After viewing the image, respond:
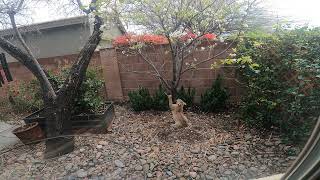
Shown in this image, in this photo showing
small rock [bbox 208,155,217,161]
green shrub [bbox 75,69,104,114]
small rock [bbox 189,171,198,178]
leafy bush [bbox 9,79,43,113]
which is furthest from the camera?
leafy bush [bbox 9,79,43,113]

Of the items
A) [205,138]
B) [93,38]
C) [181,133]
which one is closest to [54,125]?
[93,38]

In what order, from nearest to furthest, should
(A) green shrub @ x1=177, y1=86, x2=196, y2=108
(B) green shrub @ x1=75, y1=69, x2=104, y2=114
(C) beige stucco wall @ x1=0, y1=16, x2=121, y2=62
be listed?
(B) green shrub @ x1=75, y1=69, x2=104, y2=114
(A) green shrub @ x1=177, y1=86, x2=196, y2=108
(C) beige stucco wall @ x1=0, y1=16, x2=121, y2=62

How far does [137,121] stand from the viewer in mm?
4023

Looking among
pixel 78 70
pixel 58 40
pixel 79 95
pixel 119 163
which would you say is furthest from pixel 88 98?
pixel 58 40

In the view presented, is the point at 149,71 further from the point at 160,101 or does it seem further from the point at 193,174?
the point at 193,174

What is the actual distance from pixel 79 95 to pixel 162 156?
5.84 feet

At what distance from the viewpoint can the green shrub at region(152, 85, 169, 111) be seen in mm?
4316

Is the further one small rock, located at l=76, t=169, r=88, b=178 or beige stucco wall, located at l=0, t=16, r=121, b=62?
beige stucco wall, located at l=0, t=16, r=121, b=62

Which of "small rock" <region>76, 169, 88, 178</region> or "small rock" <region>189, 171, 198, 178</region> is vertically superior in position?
"small rock" <region>76, 169, 88, 178</region>

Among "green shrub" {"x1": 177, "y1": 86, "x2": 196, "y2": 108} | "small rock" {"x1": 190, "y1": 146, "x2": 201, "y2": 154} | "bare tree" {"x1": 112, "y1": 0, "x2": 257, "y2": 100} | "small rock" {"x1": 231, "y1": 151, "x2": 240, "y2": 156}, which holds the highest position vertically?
"bare tree" {"x1": 112, "y1": 0, "x2": 257, "y2": 100}

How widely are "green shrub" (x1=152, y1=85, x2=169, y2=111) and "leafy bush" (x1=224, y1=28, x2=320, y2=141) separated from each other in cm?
126

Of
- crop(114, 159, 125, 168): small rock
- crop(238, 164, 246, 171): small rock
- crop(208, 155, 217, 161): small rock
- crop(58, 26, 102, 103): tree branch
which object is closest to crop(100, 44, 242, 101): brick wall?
crop(58, 26, 102, 103): tree branch

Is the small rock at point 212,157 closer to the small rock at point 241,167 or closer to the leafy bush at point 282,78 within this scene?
the small rock at point 241,167

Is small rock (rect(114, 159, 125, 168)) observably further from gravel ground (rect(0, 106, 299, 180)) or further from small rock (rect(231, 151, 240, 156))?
small rock (rect(231, 151, 240, 156))
